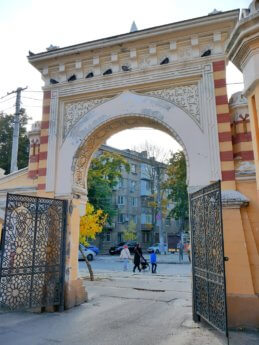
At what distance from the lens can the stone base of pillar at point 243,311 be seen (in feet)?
17.1

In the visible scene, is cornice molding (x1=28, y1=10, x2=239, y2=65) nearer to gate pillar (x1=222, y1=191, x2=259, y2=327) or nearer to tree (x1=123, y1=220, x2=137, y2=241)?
gate pillar (x1=222, y1=191, x2=259, y2=327)

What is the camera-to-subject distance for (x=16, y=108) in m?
Result: 15.3

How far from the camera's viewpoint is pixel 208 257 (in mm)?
5352

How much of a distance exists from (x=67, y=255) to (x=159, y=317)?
2.31 metres

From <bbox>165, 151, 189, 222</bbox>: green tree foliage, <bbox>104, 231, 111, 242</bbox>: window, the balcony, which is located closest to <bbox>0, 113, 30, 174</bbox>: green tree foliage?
<bbox>165, 151, 189, 222</bbox>: green tree foliage

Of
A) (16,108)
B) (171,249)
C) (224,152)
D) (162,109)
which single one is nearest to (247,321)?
(224,152)

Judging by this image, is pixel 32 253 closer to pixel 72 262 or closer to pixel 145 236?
pixel 72 262

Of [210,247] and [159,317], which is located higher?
[210,247]

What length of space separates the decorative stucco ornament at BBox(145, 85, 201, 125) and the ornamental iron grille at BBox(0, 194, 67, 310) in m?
3.28

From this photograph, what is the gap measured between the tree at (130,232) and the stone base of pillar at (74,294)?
2496 centimetres

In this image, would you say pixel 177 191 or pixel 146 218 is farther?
pixel 146 218

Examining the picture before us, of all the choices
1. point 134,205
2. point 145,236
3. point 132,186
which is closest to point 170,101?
point 132,186

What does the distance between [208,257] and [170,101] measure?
130 inches

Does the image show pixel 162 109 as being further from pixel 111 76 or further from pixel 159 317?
pixel 159 317
